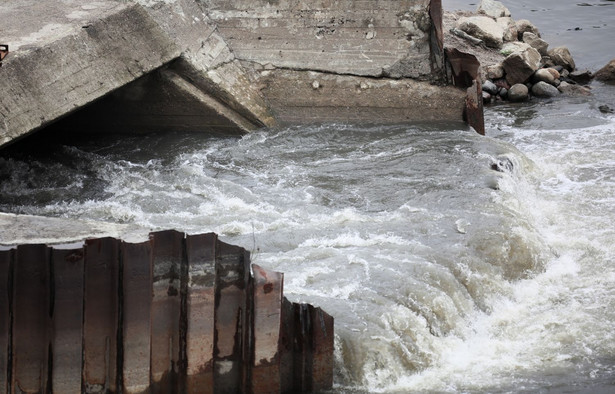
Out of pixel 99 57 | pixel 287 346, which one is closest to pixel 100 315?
pixel 287 346

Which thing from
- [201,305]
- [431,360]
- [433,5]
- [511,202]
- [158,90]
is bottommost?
[431,360]

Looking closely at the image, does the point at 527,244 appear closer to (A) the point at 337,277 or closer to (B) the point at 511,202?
(B) the point at 511,202

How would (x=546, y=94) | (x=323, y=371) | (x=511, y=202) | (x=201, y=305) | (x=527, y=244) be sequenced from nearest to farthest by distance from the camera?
(x=201, y=305) < (x=323, y=371) < (x=527, y=244) < (x=511, y=202) < (x=546, y=94)

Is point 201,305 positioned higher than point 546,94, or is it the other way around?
point 546,94

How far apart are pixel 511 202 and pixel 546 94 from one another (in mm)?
5278

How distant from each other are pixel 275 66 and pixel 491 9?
245 inches

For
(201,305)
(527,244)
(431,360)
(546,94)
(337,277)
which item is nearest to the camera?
(201,305)

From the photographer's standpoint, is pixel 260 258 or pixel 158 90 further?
pixel 158 90

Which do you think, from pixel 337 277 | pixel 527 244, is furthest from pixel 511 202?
pixel 337 277

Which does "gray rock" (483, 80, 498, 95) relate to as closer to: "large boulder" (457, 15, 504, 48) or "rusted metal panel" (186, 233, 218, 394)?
"large boulder" (457, 15, 504, 48)

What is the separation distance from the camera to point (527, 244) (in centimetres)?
716

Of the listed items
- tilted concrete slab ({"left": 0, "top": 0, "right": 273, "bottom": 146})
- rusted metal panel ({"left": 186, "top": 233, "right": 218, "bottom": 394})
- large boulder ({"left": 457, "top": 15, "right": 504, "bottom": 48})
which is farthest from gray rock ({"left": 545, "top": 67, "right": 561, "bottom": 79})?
rusted metal panel ({"left": 186, "top": 233, "right": 218, "bottom": 394})

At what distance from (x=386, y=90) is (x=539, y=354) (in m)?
4.72

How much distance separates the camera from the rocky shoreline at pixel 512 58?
1269 cm
